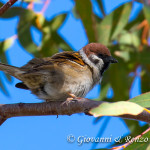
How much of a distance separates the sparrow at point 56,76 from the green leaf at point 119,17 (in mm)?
800

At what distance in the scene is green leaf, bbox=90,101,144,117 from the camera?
5.07 ft

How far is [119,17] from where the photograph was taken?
3365 mm

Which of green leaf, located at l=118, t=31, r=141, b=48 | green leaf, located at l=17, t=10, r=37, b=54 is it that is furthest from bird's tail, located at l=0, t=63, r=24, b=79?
green leaf, located at l=118, t=31, r=141, b=48

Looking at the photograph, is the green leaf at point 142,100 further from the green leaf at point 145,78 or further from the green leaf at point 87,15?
the green leaf at point 145,78

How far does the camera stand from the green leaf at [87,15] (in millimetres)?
3230

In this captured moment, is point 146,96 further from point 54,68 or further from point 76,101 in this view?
point 54,68

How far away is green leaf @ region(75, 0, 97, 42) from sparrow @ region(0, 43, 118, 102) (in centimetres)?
66

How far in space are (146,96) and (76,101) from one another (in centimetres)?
49

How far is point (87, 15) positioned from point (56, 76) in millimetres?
1037

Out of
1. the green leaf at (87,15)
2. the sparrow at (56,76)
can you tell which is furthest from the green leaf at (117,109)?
the green leaf at (87,15)

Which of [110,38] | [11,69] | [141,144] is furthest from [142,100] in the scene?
[110,38]

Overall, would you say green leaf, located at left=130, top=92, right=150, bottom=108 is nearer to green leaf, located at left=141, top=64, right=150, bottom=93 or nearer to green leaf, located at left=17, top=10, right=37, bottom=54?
green leaf, located at left=17, top=10, right=37, bottom=54

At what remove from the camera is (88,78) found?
2621mm

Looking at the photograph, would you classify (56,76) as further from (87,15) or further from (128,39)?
(128,39)
